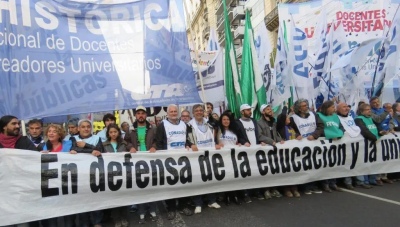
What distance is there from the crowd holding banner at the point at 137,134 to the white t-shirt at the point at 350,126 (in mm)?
19

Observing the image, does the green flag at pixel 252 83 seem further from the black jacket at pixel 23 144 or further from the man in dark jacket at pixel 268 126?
the black jacket at pixel 23 144

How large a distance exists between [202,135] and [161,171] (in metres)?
0.84

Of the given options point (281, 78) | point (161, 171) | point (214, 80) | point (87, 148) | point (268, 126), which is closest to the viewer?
point (87, 148)

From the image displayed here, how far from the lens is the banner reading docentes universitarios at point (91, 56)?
4.32 m

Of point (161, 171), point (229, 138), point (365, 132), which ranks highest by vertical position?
point (229, 138)

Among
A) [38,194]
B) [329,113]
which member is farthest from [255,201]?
[38,194]

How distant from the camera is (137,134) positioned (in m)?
5.28

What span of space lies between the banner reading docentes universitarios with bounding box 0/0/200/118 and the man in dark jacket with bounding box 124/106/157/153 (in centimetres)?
33

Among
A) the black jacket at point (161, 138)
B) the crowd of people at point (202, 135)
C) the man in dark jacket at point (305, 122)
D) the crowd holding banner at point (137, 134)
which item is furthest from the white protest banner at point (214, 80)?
the black jacket at point (161, 138)

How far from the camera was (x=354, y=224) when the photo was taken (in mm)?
3873

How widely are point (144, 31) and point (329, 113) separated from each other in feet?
10.9

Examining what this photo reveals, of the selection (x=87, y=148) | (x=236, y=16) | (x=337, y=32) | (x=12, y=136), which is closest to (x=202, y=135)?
(x=87, y=148)

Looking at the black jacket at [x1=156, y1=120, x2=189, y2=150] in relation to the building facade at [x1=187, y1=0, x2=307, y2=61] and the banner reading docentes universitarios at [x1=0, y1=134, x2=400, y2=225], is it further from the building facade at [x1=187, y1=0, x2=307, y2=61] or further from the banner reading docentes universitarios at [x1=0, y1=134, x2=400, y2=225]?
the building facade at [x1=187, y1=0, x2=307, y2=61]

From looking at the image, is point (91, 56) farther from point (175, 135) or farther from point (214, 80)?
point (214, 80)
